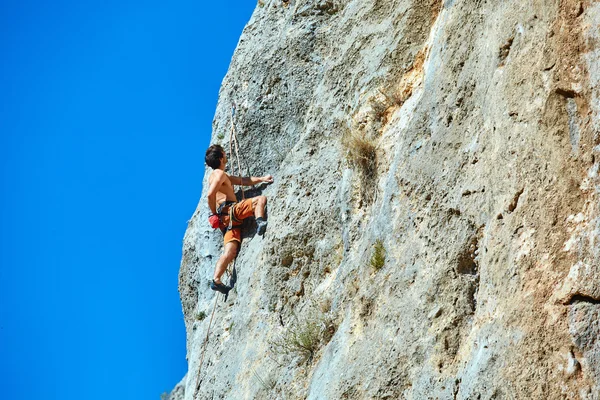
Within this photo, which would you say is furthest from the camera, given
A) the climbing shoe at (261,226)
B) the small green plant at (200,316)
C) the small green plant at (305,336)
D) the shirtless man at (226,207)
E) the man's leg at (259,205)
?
the small green plant at (200,316)

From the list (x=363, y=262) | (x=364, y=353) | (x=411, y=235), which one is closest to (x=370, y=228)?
(x=363, y=262)

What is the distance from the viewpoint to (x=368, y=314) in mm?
6816

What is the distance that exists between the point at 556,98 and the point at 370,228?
257cm

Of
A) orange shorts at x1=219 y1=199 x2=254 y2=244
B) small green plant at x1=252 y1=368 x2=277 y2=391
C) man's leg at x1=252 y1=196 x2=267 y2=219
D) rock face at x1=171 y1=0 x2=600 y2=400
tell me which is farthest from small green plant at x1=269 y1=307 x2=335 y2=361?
orange shorts at x1=219 y1=199 x2=254 y2=244

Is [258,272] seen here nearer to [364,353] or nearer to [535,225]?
[364,353]

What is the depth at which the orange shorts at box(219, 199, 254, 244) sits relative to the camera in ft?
33.1

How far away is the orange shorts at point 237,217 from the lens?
33.1 ft

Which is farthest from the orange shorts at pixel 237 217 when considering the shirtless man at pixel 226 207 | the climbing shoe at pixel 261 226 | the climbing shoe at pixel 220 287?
the climbing shoe at pixel 220 287

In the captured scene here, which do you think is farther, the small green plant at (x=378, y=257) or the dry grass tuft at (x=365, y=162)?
the dry grass tuft at (x=365, y=162)

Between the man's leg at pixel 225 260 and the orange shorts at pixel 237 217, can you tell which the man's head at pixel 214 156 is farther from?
the man's leg at pixel 225 260

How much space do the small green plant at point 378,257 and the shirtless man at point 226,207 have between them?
2.97 metres

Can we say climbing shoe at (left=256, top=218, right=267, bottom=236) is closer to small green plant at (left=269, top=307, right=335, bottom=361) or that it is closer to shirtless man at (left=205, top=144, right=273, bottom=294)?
shirtless man at (left=205, top=144, right=273, bottom=294)

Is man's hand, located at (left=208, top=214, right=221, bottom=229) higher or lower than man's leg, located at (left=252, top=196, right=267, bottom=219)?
higher

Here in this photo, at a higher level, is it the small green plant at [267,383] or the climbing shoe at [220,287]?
the climbing shoe at [220,287]
